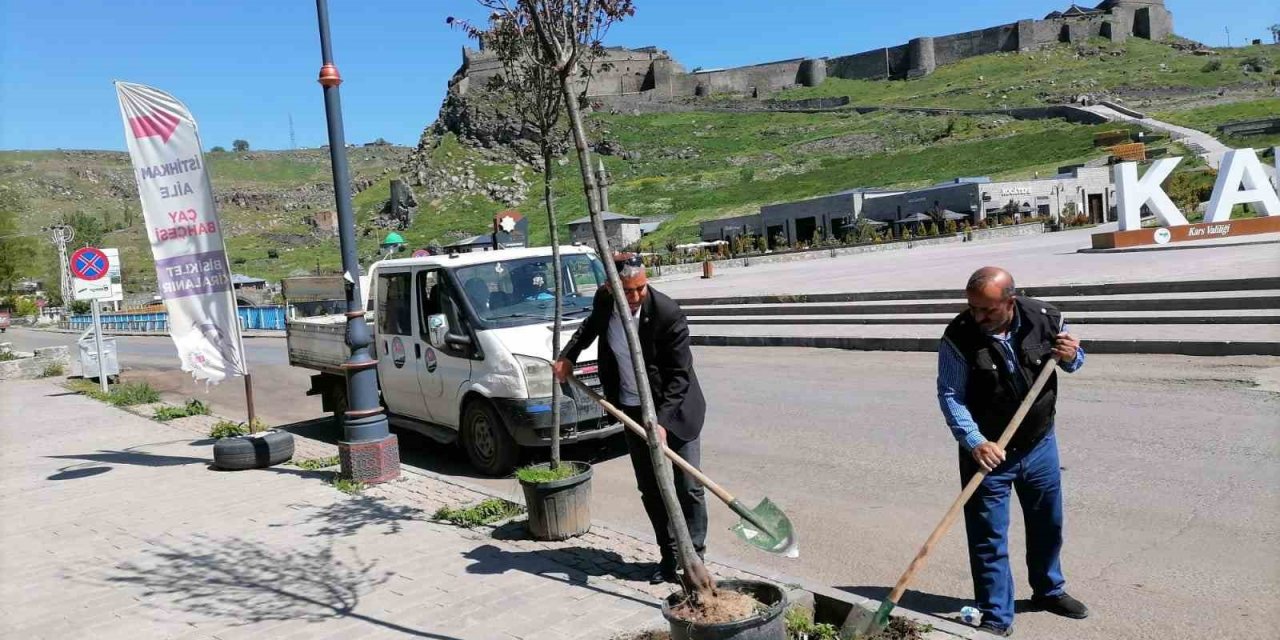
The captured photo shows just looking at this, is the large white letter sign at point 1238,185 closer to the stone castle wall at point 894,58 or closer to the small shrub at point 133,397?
the small shrub at point 133,397

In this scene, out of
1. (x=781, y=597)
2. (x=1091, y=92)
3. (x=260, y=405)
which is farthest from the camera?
(x=1091, y=92)

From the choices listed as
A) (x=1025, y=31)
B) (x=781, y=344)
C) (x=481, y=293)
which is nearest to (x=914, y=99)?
(x=1025, y=31)

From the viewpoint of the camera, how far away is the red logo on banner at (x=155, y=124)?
968 centimetres

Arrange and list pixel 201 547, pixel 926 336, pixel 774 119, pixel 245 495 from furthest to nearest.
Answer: pixel 774 119, pixel 926 336, pixel 245 495, pixel 201 547

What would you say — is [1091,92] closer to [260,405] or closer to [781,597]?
[260,405]

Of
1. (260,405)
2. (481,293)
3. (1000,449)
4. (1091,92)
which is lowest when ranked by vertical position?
(260,405)

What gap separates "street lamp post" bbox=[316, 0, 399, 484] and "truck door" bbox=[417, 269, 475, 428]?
62cm

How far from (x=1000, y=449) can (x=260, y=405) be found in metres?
13.7

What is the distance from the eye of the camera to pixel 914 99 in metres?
116

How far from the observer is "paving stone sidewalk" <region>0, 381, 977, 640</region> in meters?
4.92

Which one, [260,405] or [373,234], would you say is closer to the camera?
[260,405]

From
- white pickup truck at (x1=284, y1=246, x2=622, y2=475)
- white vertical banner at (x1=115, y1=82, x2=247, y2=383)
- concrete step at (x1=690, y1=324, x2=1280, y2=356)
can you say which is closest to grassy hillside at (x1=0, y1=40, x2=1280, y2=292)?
concrete step at (x1=690, y1=324, x2=1280, y2=356)

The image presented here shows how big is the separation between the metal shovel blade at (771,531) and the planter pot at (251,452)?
6.31 metres

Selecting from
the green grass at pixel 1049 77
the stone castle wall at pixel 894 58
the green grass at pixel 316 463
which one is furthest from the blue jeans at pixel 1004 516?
the stone castle wall at pixel 894 58
